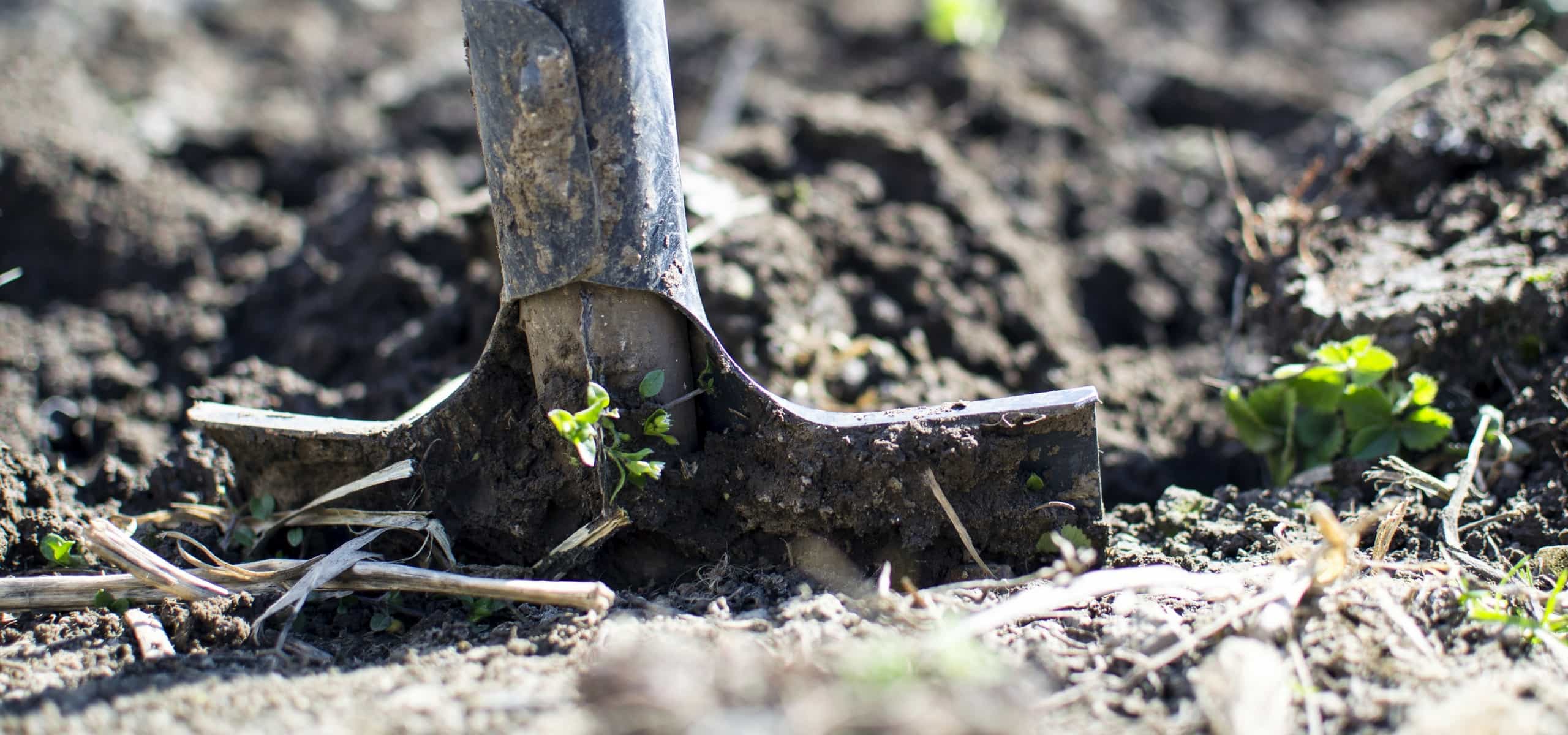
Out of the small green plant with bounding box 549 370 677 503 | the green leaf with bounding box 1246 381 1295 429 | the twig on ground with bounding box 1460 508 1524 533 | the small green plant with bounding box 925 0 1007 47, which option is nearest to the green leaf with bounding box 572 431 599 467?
the small green plant with bounding box 549 370 677 503

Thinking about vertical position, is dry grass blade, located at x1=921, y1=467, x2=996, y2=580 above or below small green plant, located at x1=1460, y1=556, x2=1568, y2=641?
above

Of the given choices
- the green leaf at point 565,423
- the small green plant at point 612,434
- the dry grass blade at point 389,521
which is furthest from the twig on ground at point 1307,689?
the dry grass blade at point 389,521

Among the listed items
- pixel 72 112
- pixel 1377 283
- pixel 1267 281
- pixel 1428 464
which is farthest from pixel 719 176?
pixel 72 112

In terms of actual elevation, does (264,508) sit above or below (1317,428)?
above

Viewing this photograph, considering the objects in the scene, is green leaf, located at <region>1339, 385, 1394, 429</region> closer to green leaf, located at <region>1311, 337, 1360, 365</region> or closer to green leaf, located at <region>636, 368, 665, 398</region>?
green leaf, located at <region>1311, 337, 1360, 365</region>

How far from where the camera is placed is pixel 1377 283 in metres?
2.32

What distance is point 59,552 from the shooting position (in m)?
1.83

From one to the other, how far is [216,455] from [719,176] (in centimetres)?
146

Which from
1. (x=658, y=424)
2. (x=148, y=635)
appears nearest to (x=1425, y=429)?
(x=658, y=424)

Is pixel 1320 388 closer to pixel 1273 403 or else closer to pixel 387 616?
pixel 1273 403

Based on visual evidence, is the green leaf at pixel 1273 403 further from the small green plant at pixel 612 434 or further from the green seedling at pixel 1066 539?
the small green plant at pixel 612 434

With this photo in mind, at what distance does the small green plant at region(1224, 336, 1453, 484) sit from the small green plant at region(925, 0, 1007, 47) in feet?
7.69

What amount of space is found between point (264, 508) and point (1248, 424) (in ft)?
6.25

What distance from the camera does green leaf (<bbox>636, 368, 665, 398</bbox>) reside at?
1.70m
